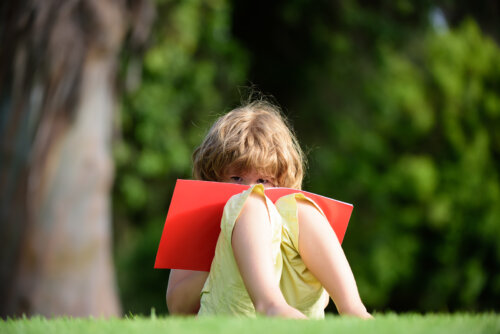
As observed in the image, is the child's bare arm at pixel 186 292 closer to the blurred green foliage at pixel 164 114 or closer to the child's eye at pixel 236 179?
the child's eye at pixel 236 179

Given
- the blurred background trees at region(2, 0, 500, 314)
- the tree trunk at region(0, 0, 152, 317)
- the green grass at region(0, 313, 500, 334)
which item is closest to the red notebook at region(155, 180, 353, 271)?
the green grass at region(0, 313, 500, 334)

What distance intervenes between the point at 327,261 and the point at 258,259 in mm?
296

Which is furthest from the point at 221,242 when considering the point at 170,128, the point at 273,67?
the point at 273,67

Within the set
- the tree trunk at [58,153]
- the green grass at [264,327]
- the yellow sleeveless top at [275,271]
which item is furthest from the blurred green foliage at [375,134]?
the green grass at [264,327]

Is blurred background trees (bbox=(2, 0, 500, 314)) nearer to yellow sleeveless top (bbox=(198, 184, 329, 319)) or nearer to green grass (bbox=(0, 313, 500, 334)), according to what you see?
yellow sleeveless top (bbox=(198, 184, 329, 319))

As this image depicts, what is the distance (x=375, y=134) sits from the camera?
11.6m

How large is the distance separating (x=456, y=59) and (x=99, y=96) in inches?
259

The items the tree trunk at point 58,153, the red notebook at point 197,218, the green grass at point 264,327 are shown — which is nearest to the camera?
the green grass at point 264,327

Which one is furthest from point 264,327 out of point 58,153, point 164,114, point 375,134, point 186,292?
point 375,134

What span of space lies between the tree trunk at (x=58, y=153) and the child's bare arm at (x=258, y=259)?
5036 millimetres

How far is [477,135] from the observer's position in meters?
11.2

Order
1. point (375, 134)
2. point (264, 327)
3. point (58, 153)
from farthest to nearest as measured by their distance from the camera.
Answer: point (375, 134), point (58, 153), point (264, 327)

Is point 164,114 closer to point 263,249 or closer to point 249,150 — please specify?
point 249,150

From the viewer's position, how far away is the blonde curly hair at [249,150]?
102 inches
